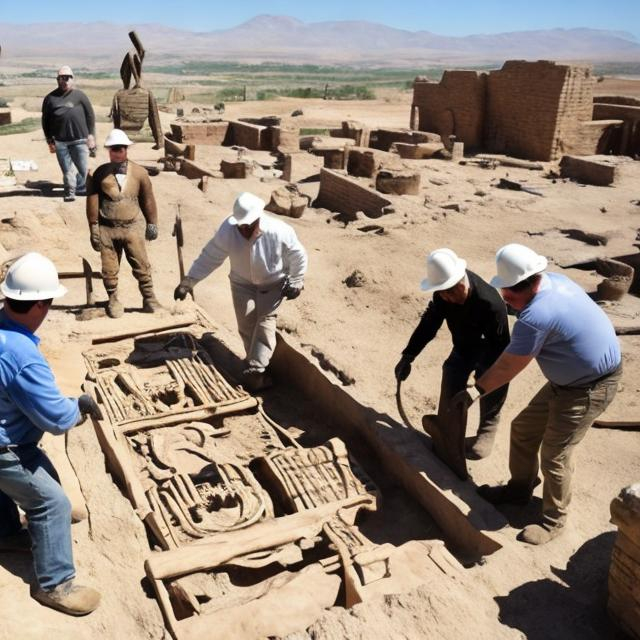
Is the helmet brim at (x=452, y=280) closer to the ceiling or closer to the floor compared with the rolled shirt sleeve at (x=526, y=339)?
closer to the ceiling

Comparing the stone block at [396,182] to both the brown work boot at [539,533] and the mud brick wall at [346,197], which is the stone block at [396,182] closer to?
the mud brick wall at [346,197]

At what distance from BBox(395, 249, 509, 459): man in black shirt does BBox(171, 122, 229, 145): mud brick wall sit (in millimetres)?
14631

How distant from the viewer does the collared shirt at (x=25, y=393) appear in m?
2.92

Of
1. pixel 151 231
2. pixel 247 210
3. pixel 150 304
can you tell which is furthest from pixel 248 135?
pixel 247 210

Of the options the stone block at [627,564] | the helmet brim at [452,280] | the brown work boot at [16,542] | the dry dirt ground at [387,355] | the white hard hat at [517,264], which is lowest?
the dry dirt ground at [387,355]

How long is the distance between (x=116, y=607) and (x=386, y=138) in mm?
18388

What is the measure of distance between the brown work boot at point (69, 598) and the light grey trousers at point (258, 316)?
279cm

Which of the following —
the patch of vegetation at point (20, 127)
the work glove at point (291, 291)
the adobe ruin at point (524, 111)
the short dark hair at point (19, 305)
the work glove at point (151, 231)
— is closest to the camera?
the short dark hair at point (19, 305)

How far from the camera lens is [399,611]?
11.1 feet

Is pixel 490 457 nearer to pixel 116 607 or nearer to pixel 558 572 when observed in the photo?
pixel 558 572

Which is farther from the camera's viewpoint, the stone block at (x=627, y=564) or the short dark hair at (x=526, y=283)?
the short dark hair at (x=526, y=283)

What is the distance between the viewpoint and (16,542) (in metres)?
3.69

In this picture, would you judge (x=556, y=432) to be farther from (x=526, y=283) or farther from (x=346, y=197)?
(x=346, y=197)

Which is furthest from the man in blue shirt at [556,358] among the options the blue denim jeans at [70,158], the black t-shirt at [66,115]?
the blue denim jeans at [70,158]
